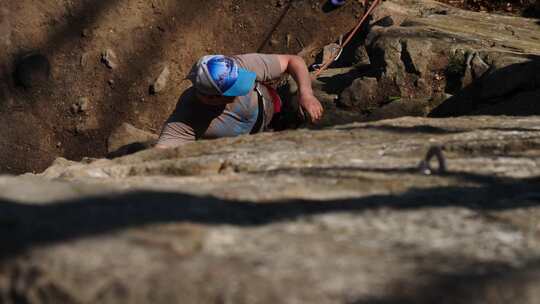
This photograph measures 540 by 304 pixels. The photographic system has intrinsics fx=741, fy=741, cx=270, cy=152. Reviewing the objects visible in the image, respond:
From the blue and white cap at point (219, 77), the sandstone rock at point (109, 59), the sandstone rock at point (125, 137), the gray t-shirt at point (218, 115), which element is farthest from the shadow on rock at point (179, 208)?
the sandstone rock at point (109, 59)

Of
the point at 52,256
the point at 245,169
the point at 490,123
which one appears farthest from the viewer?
the point at 490,123

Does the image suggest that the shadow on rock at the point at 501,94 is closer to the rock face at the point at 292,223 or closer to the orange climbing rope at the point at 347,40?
the rock face at the point at 292,223

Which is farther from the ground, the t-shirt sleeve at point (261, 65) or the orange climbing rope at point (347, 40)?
the t-shirt sleeve at point (261, 65)

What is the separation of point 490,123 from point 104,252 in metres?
2.55

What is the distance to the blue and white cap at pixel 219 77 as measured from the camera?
4.52 meters

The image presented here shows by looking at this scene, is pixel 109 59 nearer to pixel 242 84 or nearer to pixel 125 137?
pixel 125 137

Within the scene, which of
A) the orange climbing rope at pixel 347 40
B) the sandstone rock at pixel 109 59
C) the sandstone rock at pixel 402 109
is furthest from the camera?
the sandstone rock at pixel 109 59

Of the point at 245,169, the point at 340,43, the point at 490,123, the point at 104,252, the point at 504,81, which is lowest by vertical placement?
the point at 340,43

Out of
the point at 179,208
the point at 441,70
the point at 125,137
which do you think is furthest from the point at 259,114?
the point at 179,208

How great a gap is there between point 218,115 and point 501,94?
6.62 feet

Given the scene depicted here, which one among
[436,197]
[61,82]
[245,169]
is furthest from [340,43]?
[436,197]

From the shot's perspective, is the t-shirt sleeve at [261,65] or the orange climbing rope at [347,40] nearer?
the t-shirt sleeve at [261,65]

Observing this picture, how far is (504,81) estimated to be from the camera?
5.31 metres

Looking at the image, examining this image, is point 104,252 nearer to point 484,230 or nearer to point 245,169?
point 484,230
